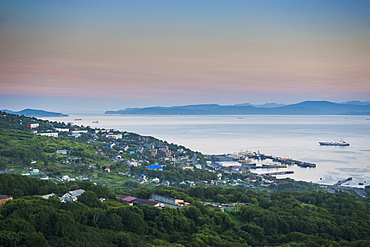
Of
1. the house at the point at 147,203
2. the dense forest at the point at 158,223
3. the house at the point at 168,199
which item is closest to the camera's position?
the dense forest at the point at 158,223

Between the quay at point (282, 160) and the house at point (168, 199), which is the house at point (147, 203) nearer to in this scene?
the house at point (168, 199)

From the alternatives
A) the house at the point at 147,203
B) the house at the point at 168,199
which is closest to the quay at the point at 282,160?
the house at the point at 168,199

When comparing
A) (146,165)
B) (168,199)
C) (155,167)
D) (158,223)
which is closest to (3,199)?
(158,223)

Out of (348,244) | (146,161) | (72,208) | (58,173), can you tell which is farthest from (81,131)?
(348,244)

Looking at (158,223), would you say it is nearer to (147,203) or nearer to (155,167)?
(147,203)

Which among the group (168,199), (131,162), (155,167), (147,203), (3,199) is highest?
(3,199)

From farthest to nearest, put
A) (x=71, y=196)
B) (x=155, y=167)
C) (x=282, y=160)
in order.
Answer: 1. (x=282, y=160)
2. (x=155, y=167)
3. (x=71, y=196)

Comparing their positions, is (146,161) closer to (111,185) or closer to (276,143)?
(111,185)

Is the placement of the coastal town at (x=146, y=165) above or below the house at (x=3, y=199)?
below

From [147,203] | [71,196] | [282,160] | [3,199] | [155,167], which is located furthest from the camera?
[282,160]
